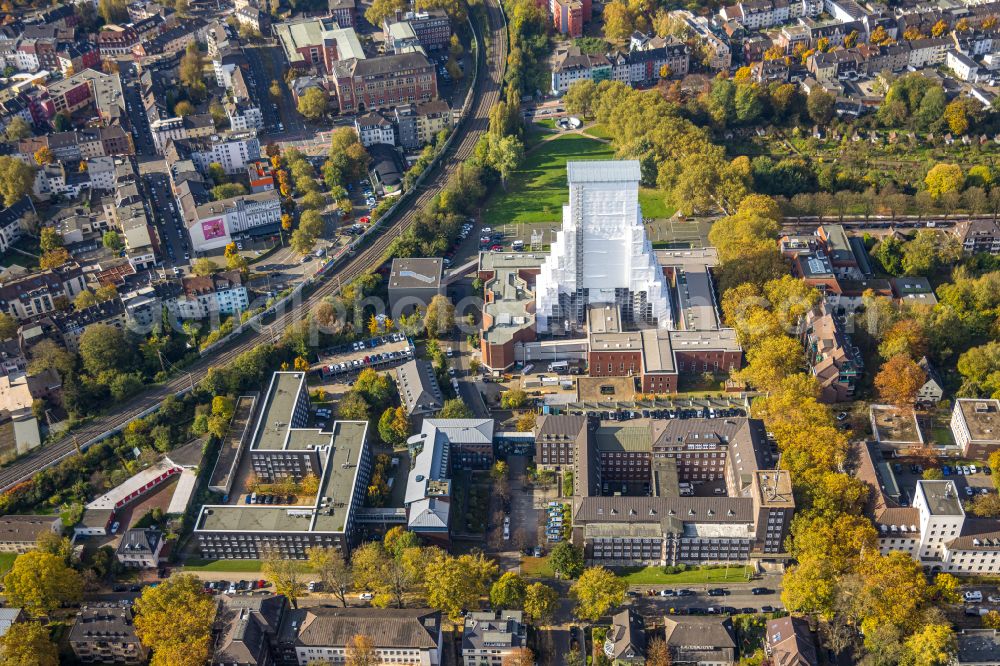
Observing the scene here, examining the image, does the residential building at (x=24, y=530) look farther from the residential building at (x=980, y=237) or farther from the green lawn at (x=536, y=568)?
the residential building at (x=980, y=237)

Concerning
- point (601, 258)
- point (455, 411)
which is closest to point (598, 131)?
point (601, 258)

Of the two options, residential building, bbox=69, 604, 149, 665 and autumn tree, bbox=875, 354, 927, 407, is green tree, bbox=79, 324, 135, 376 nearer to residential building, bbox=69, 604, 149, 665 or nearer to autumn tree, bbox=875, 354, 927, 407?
residential building, bbox=69, 604, 149, 665

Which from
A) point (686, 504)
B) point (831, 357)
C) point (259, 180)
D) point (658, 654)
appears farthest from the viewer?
point (259, 180)

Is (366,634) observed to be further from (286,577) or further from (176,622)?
(176,622)

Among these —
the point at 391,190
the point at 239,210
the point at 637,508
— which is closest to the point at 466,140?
the point at 391,190

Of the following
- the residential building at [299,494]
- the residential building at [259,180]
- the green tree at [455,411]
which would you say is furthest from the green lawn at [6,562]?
the residential building at [259,180]

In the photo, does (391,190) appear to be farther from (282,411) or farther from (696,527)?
(696,527)
